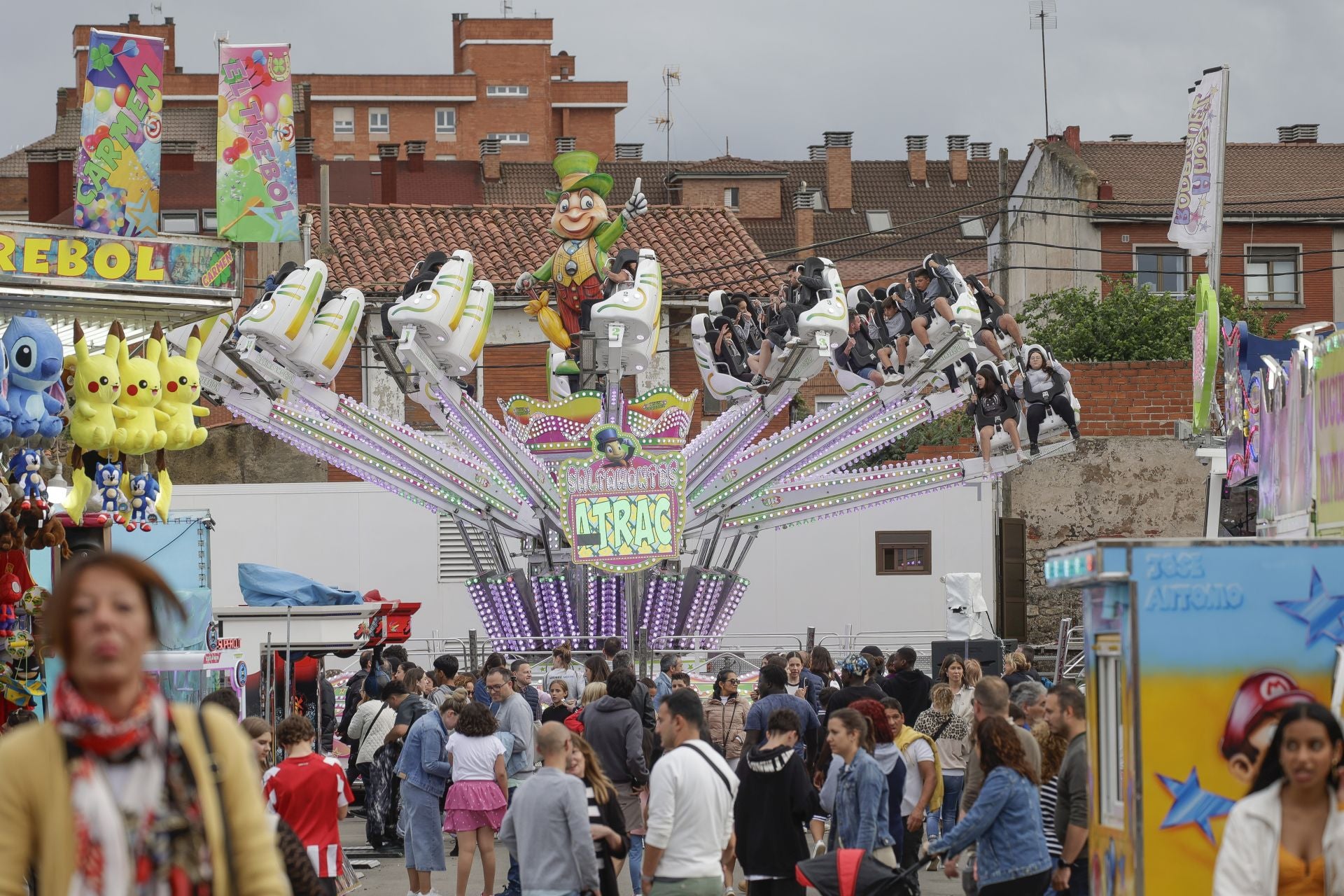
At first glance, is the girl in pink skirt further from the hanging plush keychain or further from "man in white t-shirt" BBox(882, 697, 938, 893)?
the hanging plush keychain

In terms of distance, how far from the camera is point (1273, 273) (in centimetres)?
4694

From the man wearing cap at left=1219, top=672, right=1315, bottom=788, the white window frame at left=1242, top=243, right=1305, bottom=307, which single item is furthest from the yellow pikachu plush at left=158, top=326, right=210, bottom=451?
the white window frame at left=1242, top=243, right=1305, bottom=307

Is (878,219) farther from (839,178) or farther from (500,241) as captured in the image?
(500,241)

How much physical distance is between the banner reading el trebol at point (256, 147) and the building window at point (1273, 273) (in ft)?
109

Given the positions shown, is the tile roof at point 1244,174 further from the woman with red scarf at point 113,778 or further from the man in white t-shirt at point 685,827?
the woman with red scarf at point 113,778

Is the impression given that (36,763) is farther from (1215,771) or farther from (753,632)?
(753,632)

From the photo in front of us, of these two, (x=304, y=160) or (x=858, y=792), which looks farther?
(x=304, y=160)

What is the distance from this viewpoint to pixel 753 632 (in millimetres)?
32250

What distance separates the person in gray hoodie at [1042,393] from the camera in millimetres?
24562

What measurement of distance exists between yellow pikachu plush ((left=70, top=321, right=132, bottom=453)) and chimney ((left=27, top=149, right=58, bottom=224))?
31042mm

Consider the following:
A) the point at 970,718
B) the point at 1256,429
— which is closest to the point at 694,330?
the point at 1256,429

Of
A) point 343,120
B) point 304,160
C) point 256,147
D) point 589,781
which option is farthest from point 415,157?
point 589,781

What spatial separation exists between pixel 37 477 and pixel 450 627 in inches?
717

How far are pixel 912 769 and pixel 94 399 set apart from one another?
21.9 feet
